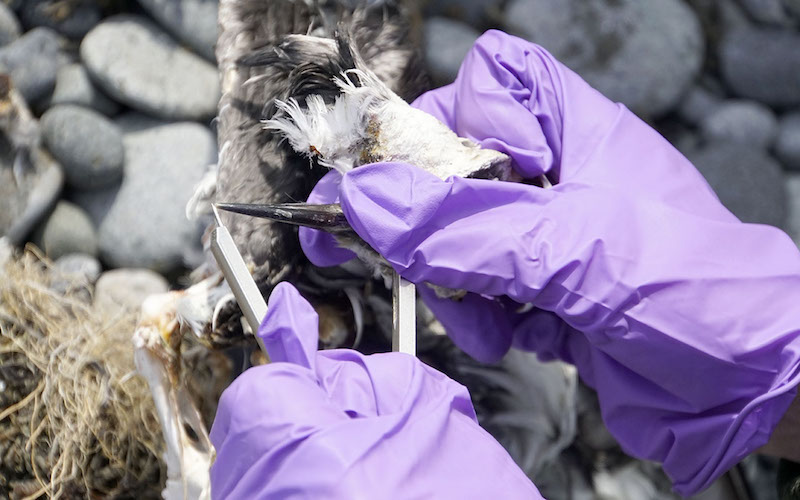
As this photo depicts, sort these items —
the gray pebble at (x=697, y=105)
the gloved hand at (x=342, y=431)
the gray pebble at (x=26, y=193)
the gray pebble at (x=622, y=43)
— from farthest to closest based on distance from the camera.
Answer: the gray pebble at (x=697, y=105) < the gray pebble at (x=622, y=43) < the gray pebble at (x=26, y=193) < the gloved hand at (x=342, y=431)

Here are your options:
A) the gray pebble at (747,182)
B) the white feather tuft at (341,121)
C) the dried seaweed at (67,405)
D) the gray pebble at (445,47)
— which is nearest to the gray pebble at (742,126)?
the gray pebble at (747,182)

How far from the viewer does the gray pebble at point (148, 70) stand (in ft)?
9.22

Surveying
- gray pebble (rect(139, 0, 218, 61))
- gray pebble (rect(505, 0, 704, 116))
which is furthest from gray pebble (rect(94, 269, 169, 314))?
gray pebble (rect(505, 0, 704, 116))

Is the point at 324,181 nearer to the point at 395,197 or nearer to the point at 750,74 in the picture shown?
the point at 395,197

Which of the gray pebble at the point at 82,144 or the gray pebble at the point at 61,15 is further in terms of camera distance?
the gray pebble at the point at 61,15

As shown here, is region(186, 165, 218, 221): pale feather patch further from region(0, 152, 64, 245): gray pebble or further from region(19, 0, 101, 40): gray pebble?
region(19, 0, 101, 40): gray pebble

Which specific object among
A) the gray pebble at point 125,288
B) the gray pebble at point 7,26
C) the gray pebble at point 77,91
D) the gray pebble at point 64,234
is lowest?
A: the gray pebble at point 125,288

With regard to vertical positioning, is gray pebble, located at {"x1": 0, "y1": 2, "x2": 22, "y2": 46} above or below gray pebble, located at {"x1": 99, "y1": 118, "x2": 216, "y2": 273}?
above

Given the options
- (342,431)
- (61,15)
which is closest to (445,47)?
(61,15)

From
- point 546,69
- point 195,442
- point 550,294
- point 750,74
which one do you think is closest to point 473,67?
point 546,69

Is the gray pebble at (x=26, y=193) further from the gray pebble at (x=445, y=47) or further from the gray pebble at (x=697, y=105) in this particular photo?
the gray pebble at (x=697, y=105)

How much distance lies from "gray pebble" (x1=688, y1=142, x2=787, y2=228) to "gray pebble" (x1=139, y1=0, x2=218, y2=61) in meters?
1.87

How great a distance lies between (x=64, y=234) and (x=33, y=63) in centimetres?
61

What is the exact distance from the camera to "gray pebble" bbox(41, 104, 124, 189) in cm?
271
